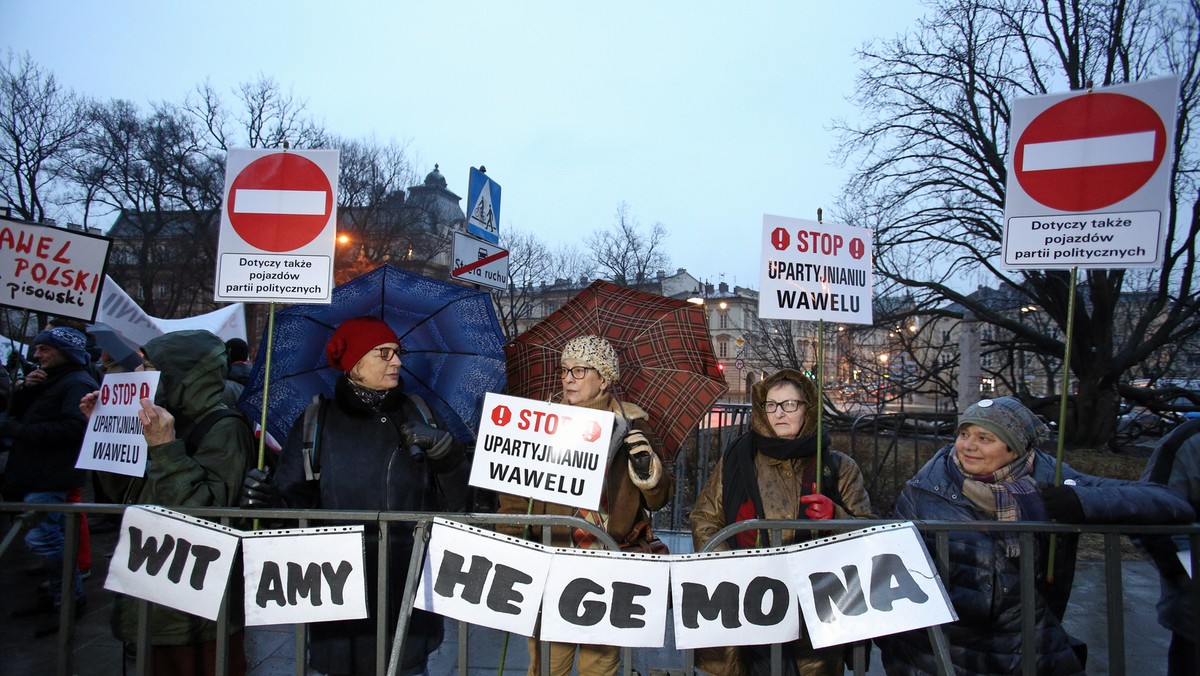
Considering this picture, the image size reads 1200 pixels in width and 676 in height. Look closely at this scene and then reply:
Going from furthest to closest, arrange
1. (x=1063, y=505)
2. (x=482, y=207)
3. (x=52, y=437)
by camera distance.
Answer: (x=482, y=207)
(x=52, y=437)
(x=1063, y=505)

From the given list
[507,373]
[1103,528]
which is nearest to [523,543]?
[507,373]

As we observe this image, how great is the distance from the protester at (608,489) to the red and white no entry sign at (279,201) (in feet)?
4.80

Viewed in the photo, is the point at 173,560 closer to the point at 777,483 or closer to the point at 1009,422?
the point at 777,483

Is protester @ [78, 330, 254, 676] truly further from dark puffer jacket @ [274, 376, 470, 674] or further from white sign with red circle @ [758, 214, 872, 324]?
white sign with red circle @ [758, 214, 872, 324]

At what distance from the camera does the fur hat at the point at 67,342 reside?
4.97 metres

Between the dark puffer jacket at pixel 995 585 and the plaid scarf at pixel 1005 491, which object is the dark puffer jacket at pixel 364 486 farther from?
the plaid scarf at pixel 1005 491

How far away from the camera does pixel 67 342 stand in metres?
5.04

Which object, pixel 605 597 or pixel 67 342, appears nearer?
pixel 605 597

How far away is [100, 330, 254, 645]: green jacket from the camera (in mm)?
2969

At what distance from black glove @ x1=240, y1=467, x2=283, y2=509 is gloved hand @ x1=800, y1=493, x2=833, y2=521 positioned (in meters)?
2.28

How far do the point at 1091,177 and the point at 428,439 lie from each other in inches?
130

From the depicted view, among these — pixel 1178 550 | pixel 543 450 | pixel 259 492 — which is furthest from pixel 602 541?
pixel 1178 550

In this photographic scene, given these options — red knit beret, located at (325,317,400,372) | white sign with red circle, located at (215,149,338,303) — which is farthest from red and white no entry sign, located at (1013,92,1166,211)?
white sign with red circle, located at (215,149,338,303)

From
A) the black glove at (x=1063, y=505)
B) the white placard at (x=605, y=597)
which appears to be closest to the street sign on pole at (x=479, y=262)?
the white placard at (x=605, y=597)
